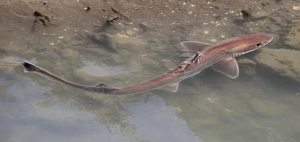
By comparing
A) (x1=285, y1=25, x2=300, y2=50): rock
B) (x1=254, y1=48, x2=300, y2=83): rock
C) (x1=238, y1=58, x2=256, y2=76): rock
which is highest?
(x1=285, y1=25, x2=300, y2=50): rock

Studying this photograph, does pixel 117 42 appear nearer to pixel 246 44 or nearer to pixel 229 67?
pixel 229 67

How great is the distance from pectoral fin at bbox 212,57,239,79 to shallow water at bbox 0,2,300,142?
0.52ft

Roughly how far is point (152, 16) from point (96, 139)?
201 cm

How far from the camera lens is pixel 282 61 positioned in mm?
4867

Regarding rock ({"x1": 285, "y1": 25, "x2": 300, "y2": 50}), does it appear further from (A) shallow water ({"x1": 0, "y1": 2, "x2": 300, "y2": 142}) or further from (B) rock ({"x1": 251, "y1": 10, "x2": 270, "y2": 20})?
(B) rock ({"x1": 251, "y1": 10, "x2": 270, "y2": 20})

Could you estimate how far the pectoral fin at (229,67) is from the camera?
4676mm

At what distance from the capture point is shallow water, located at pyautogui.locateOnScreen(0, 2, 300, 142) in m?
4.44

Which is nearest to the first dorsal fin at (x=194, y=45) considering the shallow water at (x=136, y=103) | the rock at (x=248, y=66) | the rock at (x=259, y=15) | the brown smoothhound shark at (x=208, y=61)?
the brown smoothhound shark at (x=208, y=61)

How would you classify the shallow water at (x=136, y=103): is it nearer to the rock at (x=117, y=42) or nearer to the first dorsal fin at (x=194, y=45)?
the rock at (x=117, y=42)

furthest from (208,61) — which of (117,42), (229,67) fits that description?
(117,42)

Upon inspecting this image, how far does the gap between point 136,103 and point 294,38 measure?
1.94m

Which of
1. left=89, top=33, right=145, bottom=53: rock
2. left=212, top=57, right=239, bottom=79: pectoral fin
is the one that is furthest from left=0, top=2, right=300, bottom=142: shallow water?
left=212, top=57, right=239, bottom=79: pectoral fin

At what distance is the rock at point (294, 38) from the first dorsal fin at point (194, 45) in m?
0.98

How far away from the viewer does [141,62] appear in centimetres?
507
